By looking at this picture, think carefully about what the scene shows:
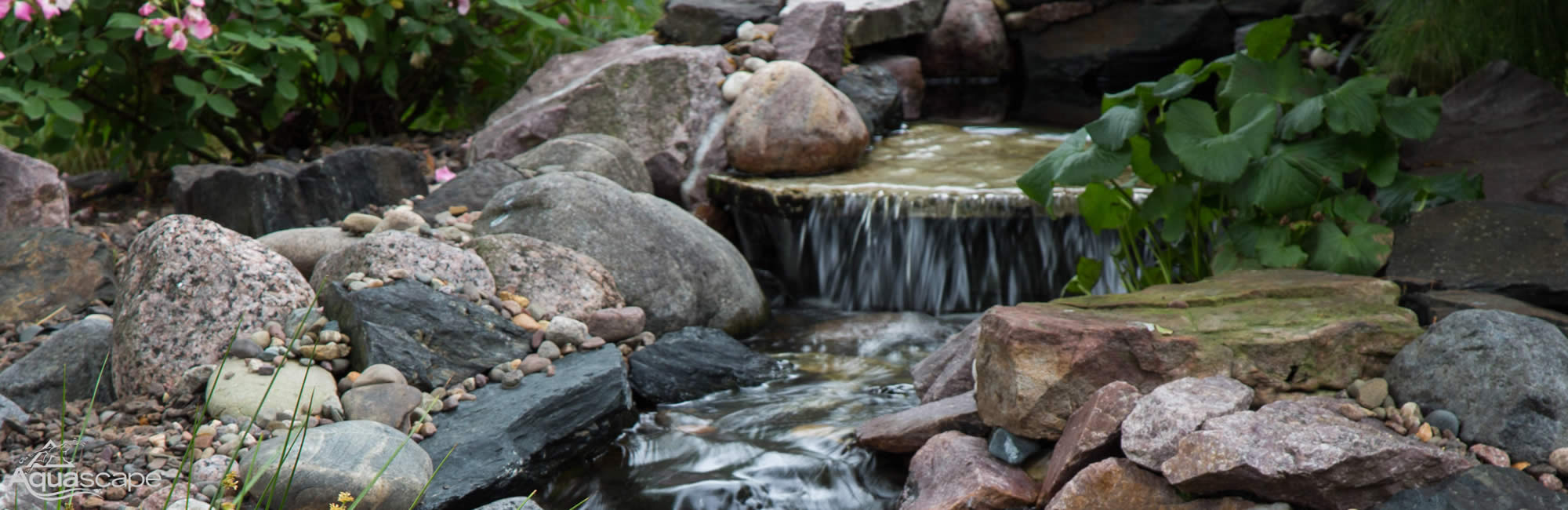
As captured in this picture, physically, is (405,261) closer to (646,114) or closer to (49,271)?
(49,271)

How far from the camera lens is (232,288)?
3438mm

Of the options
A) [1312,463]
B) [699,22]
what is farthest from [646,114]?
[1312,463]

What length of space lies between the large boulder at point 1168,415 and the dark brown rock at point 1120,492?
0.12 ft

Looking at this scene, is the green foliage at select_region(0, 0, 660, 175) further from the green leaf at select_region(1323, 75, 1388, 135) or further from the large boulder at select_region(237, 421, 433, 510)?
the green leaf at select_region(1323, 75, 1388, 135)

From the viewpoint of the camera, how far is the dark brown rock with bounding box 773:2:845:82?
6.71 m

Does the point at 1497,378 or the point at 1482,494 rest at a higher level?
the point at 1497,378

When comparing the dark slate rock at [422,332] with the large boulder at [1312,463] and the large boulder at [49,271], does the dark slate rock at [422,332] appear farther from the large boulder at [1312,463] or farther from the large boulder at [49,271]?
the large boulder at [1312,463]

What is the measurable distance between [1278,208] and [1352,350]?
640 millimetres

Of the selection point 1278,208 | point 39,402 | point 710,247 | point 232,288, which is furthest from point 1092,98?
point 39,402

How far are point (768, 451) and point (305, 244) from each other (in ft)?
6.78

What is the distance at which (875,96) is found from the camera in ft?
22.7

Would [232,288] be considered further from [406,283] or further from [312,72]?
[312,72]
